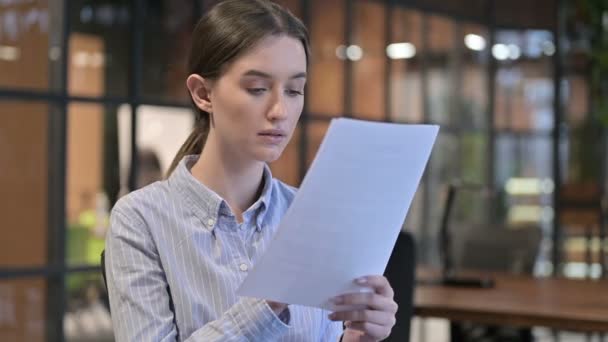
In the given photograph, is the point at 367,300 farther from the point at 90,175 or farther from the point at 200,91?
the point at 90,175

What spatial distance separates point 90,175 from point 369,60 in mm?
2570

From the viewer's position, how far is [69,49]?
4.26 meters

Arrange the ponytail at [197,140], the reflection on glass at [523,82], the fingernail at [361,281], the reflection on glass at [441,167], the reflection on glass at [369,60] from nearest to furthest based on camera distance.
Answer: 1. the fingernail at [361,281]
2. the ponytail at [197,140]
3. the reflection on glass at [369,60]
4. the reflection on glass at [441,167]
5. the reflection on glass at [523,82]

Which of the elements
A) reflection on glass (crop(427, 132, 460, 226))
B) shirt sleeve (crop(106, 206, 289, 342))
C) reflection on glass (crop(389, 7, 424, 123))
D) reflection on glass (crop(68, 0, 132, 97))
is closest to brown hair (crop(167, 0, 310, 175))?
shirt sleeve (crop(106, 206, 289, 342))

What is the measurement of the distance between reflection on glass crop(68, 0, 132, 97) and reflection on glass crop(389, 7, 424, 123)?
2494mm

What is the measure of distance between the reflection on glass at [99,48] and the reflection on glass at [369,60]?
1996 mm

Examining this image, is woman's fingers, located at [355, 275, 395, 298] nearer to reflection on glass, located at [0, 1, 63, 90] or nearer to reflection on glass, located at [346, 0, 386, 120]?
reflection on glass, located at [0, 1, 63, 90]

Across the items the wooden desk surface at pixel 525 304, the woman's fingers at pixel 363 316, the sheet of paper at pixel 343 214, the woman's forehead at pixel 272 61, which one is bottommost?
the wooden desk surface at pixel 525 304

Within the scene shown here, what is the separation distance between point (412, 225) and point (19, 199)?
331cm

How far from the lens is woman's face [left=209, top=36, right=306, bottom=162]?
1.42 metres

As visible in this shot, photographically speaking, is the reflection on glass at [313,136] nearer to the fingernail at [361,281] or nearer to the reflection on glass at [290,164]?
the reflection on glass at [290,164]

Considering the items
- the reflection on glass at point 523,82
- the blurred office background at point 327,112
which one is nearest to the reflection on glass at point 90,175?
the blurred office background at point 327,112

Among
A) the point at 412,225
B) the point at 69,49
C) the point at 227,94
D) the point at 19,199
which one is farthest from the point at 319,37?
the point at 227,94

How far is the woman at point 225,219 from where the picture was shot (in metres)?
1.38
